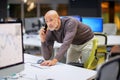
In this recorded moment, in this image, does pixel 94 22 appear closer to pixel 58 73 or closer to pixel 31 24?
pixel 31 24

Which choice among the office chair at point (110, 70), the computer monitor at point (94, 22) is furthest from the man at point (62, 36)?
the computer monitor at point (94, 22)

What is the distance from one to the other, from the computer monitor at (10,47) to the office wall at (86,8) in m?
7.07

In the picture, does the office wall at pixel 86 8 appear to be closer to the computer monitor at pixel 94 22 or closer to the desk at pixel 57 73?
the computer monitor at pixel 94 22

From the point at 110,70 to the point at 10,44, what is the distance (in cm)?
85

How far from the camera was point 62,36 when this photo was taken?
3.03 metres

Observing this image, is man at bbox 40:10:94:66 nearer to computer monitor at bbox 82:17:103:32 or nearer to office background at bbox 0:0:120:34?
computer monitor at bbox 82:17:103:32

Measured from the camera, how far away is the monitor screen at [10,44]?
198cm

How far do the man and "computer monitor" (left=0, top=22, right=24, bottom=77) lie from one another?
1.88ft

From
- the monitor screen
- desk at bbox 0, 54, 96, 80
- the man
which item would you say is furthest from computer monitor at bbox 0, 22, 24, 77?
the man

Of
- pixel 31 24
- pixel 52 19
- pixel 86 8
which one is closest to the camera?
pixel 52 19

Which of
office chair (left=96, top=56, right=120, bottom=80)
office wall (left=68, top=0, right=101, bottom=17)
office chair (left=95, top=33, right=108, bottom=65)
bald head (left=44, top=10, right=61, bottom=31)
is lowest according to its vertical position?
office chair (left=95, top=33, right=108, bottom=65)

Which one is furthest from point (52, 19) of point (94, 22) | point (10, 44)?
point (94, 22)

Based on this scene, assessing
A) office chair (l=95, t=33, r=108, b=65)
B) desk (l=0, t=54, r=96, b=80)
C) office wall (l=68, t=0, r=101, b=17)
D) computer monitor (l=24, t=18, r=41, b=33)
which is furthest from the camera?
office wall (l=68, t=0, r=101, b=17)

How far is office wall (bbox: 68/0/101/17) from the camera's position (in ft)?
29.6
